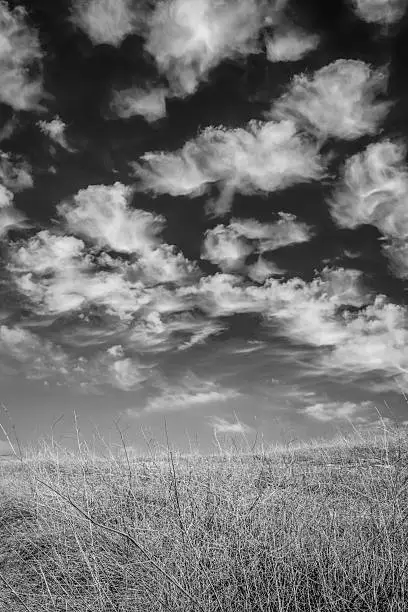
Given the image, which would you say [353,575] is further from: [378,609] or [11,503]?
[11,503]

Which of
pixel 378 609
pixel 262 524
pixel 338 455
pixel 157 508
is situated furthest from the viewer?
pixel 338 455

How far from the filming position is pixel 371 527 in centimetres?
577

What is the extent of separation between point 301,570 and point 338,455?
862cm

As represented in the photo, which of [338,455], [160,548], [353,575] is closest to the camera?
[353,575]

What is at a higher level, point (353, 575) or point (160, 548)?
point (160, 548)

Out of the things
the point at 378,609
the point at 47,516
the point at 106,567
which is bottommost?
the point at 378,609

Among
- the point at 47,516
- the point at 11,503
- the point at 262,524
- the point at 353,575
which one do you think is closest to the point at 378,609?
the point at 353,575

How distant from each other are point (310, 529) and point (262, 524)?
2.13 ft

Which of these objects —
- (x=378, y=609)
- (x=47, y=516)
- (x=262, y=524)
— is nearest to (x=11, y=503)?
(x=47, y=516)

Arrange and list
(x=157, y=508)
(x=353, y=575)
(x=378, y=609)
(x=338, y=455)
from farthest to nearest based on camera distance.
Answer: (x=338, y=455), (x=157, y=508), (x=353, y=575), (x=378, y=609)

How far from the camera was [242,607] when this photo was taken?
15.5ft

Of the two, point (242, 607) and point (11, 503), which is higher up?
point (11, 503)

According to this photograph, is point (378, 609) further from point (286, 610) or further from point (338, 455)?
point (338, 455)

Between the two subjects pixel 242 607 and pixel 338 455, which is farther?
pixel 338 455
